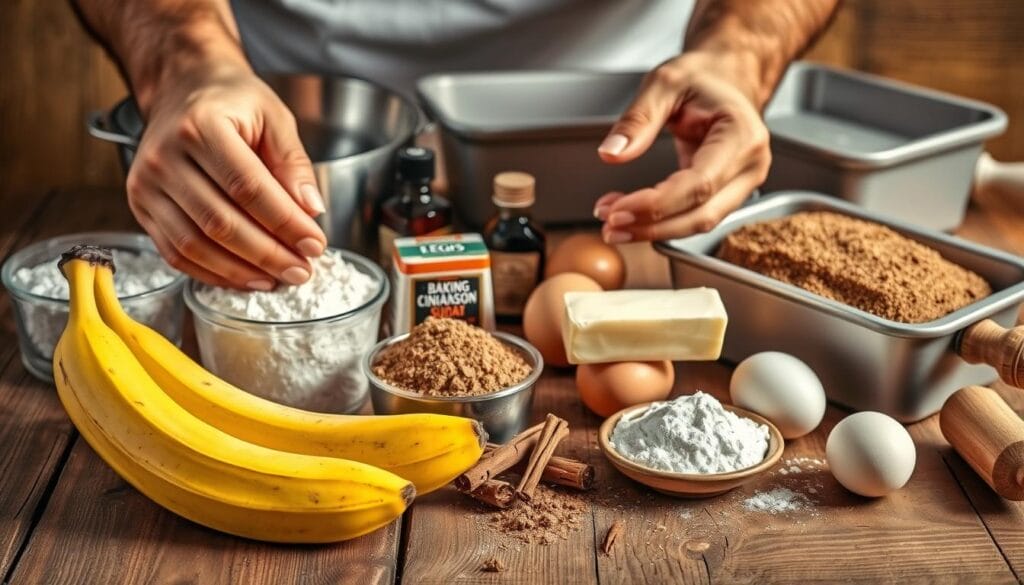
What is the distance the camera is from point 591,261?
1.46 metres

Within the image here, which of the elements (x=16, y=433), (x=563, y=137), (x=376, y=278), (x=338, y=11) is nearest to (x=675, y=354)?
(x=376, y=278)

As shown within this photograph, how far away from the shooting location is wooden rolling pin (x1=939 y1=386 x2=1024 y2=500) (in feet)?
3.58

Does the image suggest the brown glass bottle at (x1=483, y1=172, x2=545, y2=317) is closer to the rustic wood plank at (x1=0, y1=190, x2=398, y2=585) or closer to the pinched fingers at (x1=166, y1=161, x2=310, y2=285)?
the pinched fingers at (x1=166, y1=161, x2=310, y2=285)

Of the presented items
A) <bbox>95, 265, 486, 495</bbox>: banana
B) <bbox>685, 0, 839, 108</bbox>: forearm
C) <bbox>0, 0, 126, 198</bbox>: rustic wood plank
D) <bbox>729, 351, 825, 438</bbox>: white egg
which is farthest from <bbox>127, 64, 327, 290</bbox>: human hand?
<bbox>0, 0, 126, 198</bbox>: rustic wood plank

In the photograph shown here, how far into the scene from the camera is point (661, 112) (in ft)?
4.63

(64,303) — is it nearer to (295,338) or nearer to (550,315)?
(295,338)

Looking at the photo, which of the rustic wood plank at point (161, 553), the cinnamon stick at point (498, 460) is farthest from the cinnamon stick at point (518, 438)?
the rustic wood plank at point (161, 553)

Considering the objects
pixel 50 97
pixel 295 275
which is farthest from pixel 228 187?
pixel 50 97

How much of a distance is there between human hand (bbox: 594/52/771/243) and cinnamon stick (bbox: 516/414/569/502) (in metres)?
0.29

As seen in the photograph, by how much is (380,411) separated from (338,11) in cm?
79

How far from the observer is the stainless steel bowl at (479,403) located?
114 centimetres

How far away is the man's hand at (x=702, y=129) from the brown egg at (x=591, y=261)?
0.06 metres

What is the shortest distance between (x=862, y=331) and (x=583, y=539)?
38 cm

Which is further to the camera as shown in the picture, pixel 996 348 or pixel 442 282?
pixel 442 282
